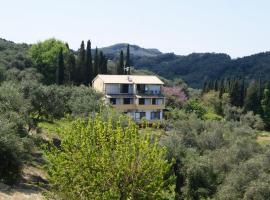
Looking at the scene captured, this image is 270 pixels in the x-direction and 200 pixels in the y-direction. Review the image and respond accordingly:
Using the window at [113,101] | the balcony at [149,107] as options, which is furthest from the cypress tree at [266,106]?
the window at [113,101]

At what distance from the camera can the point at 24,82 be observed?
49469mm

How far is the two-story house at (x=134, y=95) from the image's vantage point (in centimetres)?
7200

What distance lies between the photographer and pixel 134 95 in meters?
73.1

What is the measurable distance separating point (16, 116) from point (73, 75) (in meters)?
56.9

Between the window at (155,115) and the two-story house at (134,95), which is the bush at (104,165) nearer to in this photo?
the two-story house at (134,95)

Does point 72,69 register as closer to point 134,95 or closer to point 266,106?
Answer: point 134,95

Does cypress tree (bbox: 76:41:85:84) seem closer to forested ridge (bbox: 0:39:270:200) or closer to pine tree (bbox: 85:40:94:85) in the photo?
pine tree (bbox: 85:40:94:85)

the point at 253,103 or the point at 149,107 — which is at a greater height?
the point at 149,107

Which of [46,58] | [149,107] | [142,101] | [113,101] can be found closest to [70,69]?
[46,58]

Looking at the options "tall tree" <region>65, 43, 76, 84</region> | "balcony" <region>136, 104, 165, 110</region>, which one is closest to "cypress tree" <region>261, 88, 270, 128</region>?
"balcony" <region>136, 104, 165, 110</region>

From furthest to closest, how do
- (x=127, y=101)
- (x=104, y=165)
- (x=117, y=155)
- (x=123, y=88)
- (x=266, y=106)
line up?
(x=266, y=106) < (x=123, y=88) < (x=127, y=101) < (x=117, y=155) < (x=104, y=165)

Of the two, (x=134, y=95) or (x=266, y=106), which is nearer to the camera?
(x=134, y=95)

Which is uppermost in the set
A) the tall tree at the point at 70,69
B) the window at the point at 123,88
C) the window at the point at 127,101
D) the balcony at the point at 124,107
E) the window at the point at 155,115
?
the tall tree at the point at 70,69

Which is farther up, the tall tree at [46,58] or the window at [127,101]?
the tall tree at [46,58]
